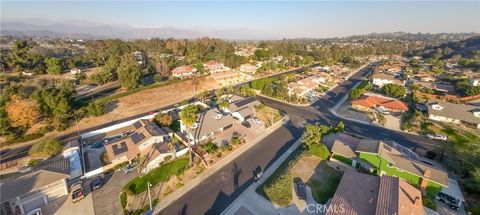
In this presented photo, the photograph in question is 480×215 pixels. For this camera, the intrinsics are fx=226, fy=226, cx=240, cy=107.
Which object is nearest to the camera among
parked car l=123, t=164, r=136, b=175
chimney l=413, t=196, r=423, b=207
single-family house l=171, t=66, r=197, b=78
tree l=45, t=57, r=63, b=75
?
chimney l=413, t=196, r=423, b=207

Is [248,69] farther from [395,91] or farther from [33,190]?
[33,190]

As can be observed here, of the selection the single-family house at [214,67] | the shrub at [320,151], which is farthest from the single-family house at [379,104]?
the single-family house at [214,67]

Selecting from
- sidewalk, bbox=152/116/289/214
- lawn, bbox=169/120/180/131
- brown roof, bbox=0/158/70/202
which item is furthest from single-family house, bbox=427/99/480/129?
brown roof, bbox=0/158/70/202

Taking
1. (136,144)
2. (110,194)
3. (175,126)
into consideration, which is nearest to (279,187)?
(110,194)

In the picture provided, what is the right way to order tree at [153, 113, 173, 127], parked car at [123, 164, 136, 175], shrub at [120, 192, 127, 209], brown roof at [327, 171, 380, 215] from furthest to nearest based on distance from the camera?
tree at [153, 113, 173, 127]
parked car at [123, 164, 136, 175]
shrub at [120, 192, 127, 209]
brown roof at [327, 171, 380, 215]

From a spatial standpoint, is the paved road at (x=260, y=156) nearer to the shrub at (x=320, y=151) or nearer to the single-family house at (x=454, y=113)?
the shrub at (x=320, y=151)

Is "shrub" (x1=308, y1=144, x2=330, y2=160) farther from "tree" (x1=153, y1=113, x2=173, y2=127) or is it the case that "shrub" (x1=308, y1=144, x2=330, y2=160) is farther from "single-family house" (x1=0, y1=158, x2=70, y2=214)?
"single-family house" (x1=0, y1=158, x2=70, y2=214)
